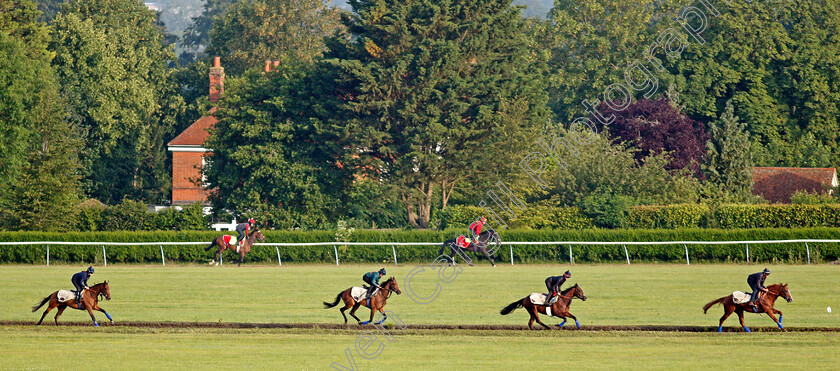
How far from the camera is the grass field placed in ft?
43.8

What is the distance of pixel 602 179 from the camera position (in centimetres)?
3772

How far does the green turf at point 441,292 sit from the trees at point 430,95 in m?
10.8

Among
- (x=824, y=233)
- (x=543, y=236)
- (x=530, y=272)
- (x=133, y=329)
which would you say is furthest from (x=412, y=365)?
(x=824, y=233)

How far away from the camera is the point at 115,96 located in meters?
55.5

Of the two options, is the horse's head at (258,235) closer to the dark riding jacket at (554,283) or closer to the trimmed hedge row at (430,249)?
the trimmed hedge row at (430,249)

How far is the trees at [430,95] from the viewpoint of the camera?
133ft

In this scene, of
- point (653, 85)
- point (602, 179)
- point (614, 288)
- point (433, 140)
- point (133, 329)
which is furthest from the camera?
point (653, 85)

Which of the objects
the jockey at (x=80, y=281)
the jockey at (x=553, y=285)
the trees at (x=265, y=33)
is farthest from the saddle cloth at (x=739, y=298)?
the trees at (x=265, y=33)

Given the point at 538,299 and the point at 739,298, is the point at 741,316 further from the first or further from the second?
the point at 538,299

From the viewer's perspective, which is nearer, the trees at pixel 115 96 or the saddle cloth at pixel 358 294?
the saddle cloth at pixel 358 294

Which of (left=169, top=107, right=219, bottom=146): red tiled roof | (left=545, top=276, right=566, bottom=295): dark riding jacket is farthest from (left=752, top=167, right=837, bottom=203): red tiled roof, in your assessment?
(left=545, top=276, right=566, bottom=295): dark riding jacket

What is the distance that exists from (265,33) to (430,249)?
132 feet

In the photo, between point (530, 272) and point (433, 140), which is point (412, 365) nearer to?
point (530, 272)

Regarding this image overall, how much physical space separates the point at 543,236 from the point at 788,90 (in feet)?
83.9
